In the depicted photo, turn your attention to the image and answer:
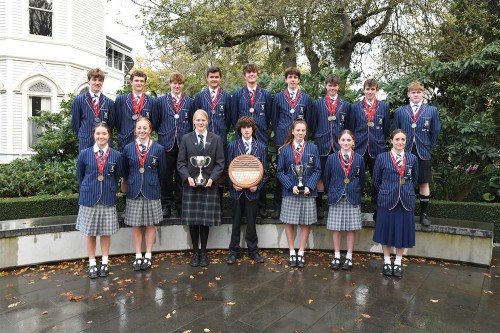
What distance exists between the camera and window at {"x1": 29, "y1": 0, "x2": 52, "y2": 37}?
14000mm

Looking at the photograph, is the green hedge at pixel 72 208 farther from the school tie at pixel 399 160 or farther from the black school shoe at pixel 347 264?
the school tie at pixel 399 160

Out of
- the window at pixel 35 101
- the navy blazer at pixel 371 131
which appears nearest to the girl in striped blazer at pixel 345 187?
the navy blazer at pixel 371 131

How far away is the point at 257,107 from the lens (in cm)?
520

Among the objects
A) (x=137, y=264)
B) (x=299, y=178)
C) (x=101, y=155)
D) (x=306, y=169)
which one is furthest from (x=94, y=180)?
(x=306, y=169)

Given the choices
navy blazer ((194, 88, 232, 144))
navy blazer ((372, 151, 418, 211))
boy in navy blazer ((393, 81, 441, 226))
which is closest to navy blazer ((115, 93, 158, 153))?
navy blazer ((194, 88, 232, 144))

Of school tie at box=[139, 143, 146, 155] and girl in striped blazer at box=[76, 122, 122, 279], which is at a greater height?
school tie at box=[139, 143, 146, 155]

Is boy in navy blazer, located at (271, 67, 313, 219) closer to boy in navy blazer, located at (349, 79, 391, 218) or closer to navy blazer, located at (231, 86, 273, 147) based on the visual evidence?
navy blazer, located at (231, 86, 273, 147)

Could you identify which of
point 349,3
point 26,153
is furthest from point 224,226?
point 26,153

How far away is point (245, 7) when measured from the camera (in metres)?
9.66

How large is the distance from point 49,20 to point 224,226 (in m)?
13.1

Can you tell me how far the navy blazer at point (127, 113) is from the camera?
5039mm

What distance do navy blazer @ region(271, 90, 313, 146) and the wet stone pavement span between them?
5.74 ft

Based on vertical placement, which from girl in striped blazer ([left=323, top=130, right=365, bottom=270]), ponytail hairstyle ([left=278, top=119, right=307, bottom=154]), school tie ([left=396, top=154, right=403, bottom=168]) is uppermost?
ponytail hairstyle ([left=278, top=119, right=307, bottom=154])

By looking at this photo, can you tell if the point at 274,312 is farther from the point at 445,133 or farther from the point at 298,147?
the point at 445,133
